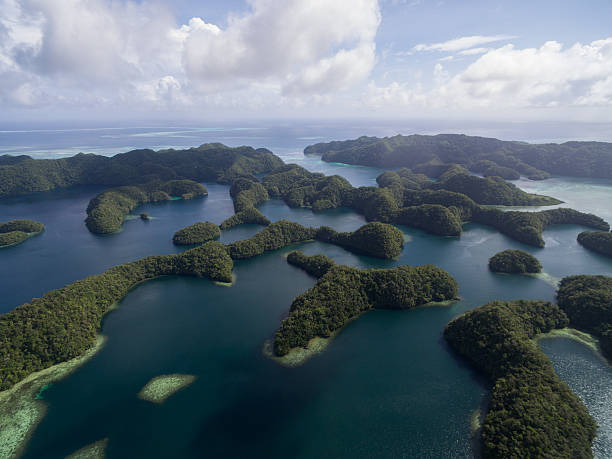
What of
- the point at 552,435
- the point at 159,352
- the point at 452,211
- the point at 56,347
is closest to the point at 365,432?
the point at 552,435

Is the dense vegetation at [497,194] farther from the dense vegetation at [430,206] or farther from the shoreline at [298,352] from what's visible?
the shoreline at [298,352]

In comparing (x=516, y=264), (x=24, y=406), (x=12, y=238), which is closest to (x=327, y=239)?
(x=516, y=264)

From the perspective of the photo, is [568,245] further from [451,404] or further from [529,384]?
Result: [451,404]

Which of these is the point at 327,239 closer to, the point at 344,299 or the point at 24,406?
the point at 344,299

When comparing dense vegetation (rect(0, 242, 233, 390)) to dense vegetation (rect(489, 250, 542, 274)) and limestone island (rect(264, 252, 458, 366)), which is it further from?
dense vegetation (rect(489, 250, 542, 274))

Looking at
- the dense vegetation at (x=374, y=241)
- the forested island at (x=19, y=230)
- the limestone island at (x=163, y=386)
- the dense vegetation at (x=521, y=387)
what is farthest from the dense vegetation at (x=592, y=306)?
the forested island at (x=19, y=230)

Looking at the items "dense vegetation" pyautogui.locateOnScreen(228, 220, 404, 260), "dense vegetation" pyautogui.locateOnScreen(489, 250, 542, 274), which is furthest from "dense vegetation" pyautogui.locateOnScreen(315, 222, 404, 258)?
"dense vegetation" pyautogui.locateOnScreen(489, 250, 542, 274)
